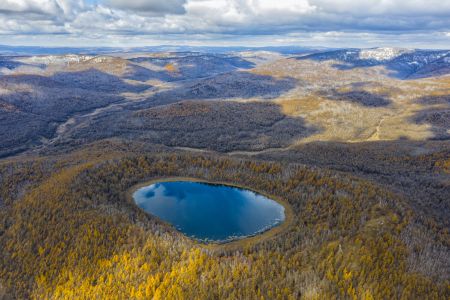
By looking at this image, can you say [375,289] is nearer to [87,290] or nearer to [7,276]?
[87,290]

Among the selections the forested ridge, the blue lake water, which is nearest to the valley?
the forested ridge

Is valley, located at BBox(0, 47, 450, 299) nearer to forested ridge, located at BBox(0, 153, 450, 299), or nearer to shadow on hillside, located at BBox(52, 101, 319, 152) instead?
forested ridge, located at BBox(0, 153, 450, 299)

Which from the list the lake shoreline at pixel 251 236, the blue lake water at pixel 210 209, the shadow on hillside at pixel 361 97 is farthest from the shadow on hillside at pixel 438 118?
the blue lake water at pixel 210 209

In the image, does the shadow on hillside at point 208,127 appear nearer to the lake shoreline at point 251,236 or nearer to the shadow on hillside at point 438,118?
the shadow on hillside at point 438,118

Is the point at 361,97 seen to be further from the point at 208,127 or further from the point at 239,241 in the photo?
the point at 239,241

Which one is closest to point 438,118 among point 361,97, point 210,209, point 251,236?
point 361,97

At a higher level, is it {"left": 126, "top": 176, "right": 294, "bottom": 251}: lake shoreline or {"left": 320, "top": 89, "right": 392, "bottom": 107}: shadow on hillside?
{"left": 126, "top": 176, "right": 294, "bottom": 251}: lake shoreline
